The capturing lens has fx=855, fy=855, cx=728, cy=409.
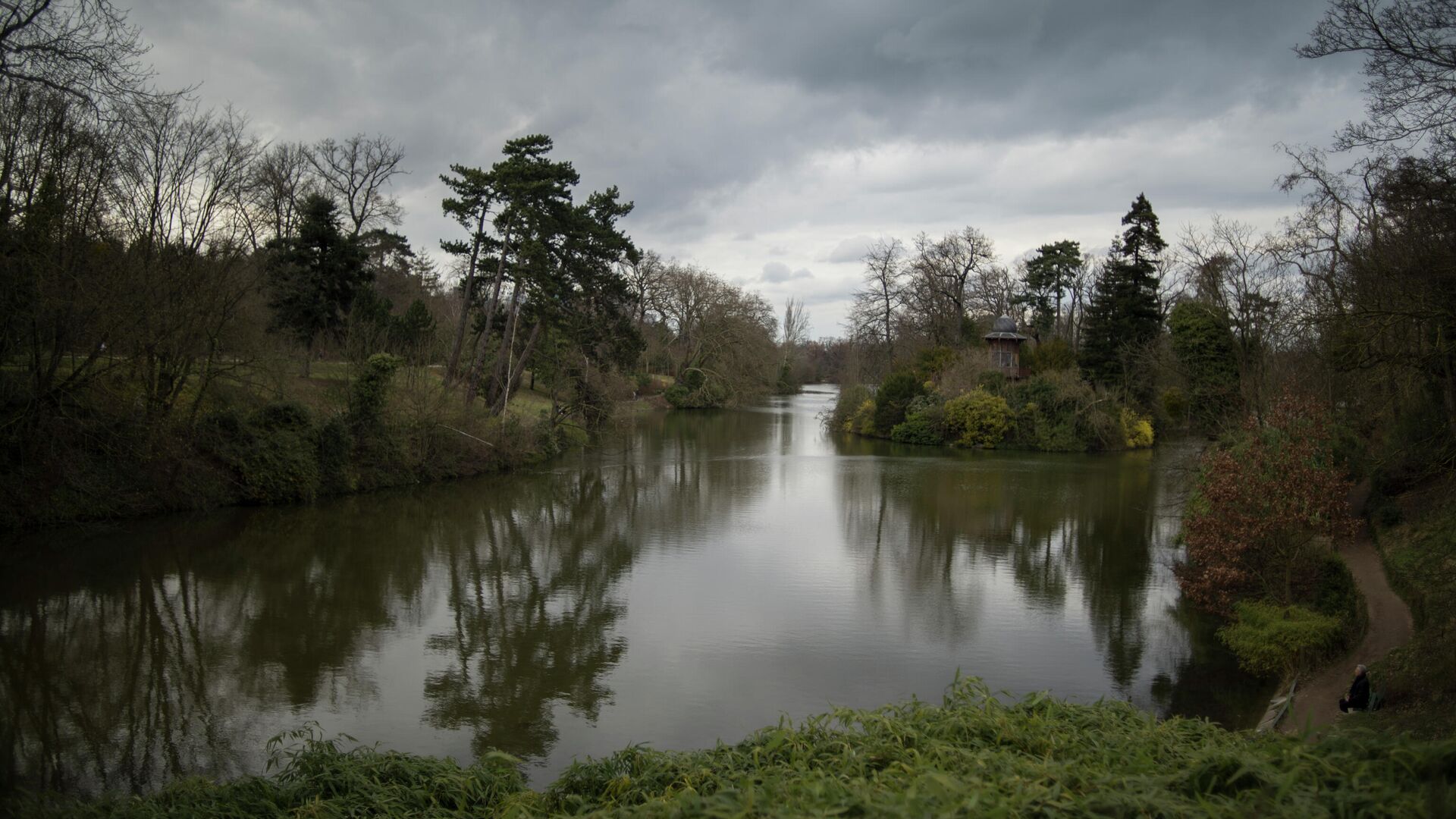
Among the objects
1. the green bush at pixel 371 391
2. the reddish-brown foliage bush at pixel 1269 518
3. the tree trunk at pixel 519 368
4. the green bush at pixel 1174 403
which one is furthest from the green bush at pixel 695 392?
the reddish-brown foliage bush at pixel 1269 518

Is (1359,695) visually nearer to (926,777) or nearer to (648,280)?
(926,777)

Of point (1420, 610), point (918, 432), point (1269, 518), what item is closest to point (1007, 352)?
point (918, 432)

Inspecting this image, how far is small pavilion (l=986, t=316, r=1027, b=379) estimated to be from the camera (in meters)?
38.4

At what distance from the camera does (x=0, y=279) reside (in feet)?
43.9

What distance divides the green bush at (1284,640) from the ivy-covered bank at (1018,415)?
2410cm

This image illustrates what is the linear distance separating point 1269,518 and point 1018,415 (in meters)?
24.8

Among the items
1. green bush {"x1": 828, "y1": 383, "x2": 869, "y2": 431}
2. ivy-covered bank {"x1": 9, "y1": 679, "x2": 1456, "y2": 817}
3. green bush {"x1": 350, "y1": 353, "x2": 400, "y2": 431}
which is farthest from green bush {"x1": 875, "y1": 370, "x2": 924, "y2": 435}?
ivy-covered bank {"x1": 9, "y1": 679, "x2": 1456, "y2": 817}

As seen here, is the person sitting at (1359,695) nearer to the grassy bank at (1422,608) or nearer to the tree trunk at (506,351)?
the grassy bank at (1422,608)

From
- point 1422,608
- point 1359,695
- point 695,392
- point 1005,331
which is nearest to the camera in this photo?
point 1359,695

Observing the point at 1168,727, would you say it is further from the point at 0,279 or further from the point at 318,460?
the point at 318,460

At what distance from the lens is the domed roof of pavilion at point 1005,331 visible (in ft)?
126

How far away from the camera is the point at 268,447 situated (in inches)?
788

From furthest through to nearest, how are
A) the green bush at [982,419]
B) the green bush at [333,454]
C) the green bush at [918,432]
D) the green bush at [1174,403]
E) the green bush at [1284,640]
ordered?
the green bush at [918,432], the green bush at [982,419], the green bush at [1174,403], the green bush at [333,454], the green bush at [1284,640]

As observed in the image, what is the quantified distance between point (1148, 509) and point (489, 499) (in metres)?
16.6
